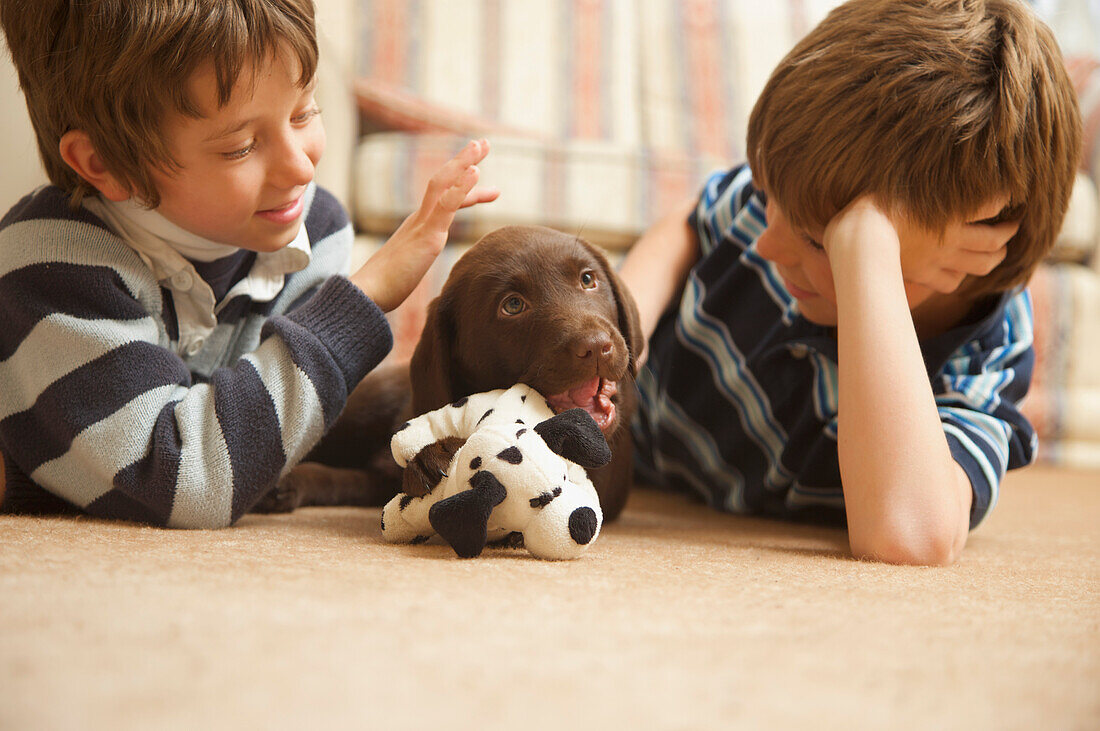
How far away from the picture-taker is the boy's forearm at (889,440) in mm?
1026

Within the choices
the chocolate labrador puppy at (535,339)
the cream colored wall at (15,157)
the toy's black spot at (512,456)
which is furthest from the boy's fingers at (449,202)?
the cream colored wall at (15,157)

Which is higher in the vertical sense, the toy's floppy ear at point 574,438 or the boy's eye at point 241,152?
the boy's eye at point 241,152

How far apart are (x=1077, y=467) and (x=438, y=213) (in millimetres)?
2109

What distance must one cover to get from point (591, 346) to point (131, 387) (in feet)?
1.75

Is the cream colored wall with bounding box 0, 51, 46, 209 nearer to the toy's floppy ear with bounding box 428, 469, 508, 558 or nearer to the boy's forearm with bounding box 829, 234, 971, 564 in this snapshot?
the toy's floppy ear with bounding box 428, 469, 508, 558

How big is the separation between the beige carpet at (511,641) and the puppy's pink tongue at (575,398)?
0.58 feet

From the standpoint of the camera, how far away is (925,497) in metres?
1.03

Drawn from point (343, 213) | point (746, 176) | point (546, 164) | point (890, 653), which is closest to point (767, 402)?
point (746, 176)

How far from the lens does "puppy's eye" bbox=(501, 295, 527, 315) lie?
1055mm

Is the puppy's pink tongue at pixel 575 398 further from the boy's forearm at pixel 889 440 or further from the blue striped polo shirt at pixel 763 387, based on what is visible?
the blue striped polo shirt at pixel 763 387

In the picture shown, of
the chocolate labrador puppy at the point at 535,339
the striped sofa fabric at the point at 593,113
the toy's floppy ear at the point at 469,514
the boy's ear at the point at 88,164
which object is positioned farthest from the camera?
the striped sofa fabric at the point at 593,113

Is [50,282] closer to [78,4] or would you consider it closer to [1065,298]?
[78,4]

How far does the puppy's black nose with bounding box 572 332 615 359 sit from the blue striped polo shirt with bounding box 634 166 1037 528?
507 mm

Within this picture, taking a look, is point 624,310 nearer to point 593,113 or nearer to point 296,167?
point 296,167
